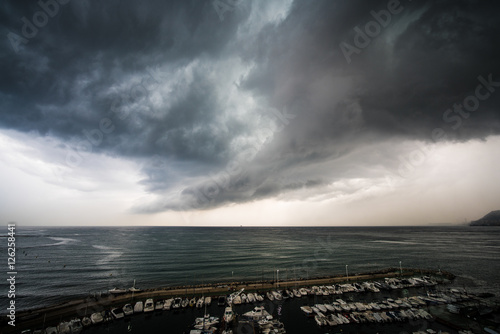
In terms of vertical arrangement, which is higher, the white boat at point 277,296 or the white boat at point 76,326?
the white boat at point 277,296

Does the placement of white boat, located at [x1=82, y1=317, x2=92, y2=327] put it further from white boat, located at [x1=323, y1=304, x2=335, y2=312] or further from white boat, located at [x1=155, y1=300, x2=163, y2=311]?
white boat, located at [x1=323, y1=304, x2=335, y2=312]

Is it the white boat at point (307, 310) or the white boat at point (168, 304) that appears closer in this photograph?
the white boat at point (307, 310)

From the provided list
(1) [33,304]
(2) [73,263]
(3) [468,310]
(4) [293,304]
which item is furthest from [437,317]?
(2) [73,263]

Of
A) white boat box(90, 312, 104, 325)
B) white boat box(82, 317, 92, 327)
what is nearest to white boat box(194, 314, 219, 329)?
white boat box(90, 312, 104, 325)

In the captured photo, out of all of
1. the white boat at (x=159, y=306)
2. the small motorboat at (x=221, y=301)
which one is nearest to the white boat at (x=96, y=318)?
the white boat at (x=159, y=306)

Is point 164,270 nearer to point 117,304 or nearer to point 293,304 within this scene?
point 117,304

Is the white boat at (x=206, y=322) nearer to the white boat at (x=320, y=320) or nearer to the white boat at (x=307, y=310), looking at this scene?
the white boat at (x=307, y=310)

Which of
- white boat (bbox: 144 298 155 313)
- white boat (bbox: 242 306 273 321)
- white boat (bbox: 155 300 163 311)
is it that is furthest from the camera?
white boat (bbox: 155 300 163 311)

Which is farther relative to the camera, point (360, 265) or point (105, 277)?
point (360, 265)
